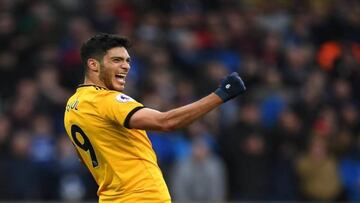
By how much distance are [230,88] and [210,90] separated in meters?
7.60

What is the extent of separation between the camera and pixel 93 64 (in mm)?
6887

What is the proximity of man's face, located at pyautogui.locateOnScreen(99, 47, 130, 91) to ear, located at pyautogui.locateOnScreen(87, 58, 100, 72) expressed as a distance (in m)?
0.04

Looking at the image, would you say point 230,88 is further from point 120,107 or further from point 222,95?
point 120,107

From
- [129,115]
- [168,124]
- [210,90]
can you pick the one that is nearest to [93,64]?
[129,115]

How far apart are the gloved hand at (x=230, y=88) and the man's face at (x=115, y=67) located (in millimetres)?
767

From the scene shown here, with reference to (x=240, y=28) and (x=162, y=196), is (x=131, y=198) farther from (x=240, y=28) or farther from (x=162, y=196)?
(x=240, y=28)

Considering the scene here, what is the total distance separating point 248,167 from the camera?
42.6ft

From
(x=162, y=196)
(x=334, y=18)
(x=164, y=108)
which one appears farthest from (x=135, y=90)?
(x=162, y=196)

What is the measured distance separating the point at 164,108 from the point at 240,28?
2.63 m

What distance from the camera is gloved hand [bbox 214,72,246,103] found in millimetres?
6344

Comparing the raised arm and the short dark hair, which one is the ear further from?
the raised arm

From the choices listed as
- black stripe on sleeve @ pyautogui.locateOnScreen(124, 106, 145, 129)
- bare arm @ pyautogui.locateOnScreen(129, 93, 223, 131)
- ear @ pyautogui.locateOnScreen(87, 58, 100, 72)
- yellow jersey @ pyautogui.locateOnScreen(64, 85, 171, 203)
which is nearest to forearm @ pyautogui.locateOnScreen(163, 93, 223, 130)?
bare arm @ pyautogui.locateOnScreen(129, 93, 223, 131)

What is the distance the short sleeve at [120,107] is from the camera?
6477 millimetres

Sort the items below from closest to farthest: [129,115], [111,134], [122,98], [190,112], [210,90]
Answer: [190,112] < [129,115] < [122,98] < [111,134] < [210,90]
